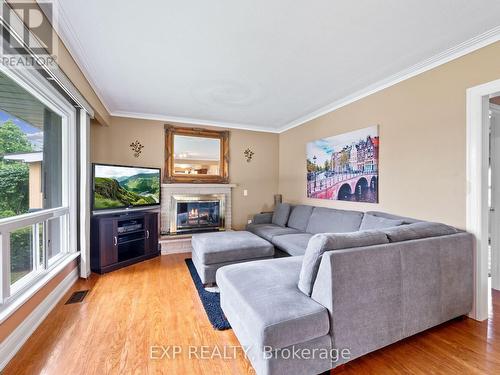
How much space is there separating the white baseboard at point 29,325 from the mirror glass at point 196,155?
2.47m

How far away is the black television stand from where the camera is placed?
3.17 m

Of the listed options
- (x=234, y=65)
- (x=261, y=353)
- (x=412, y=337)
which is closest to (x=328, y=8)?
(x=234, y=65)

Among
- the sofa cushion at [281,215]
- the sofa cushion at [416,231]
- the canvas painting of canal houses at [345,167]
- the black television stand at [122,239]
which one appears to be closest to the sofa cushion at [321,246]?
the sofa cushion at [416,231]

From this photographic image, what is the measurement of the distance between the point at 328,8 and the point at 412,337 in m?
2.60

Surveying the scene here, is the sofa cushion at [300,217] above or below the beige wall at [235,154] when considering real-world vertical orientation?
below

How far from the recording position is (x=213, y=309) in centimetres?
223

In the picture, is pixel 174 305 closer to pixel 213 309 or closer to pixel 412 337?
pixel 213 309

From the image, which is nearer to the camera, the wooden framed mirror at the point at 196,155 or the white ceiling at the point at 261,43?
the white ceiling at the point at 261,43

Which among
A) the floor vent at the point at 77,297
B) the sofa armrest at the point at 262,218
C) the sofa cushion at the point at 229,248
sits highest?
the sofa armrest at the point at 262,218

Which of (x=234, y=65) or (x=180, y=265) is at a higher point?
(x=234, y=65)

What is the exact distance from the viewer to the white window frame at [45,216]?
→ 168cm

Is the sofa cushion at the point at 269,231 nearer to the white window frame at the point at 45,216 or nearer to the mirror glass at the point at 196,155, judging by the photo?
the mirror glass at the point at 196,155

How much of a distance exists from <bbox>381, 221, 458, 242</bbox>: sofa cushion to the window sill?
2763mm

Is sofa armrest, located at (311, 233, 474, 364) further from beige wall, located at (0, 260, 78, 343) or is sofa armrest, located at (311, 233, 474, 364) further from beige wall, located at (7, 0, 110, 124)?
beige wall, located at (7, 0, 110, 124)
